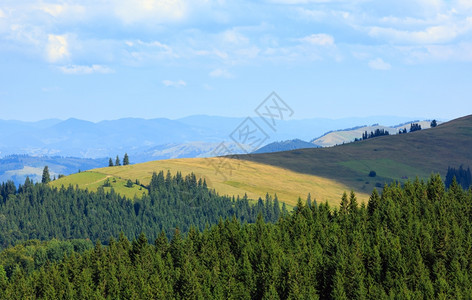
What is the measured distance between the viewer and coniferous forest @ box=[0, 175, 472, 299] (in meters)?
110

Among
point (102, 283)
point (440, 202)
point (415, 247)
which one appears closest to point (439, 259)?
point (415, 247)

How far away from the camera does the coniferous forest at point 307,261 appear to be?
359ft

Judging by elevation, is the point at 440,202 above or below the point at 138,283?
above

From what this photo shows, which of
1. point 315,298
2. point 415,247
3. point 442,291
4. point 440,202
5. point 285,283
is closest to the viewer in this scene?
point 442,291

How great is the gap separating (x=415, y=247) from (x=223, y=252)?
140 feet

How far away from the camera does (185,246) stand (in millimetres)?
149875

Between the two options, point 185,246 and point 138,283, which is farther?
point 185,246

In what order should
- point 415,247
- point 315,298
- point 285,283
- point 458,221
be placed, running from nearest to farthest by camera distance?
point 315,298, point 285,283, point 415,247, point 458,221

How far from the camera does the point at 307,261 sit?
12275 centimetres

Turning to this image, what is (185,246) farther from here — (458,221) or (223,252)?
(458,221)

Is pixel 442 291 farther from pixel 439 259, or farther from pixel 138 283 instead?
pixel 138 283

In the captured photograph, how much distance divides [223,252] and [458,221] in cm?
5223

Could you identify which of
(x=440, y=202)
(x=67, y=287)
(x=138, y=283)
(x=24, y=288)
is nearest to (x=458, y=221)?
(x=440, y=202)

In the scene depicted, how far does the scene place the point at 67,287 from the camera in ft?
445
